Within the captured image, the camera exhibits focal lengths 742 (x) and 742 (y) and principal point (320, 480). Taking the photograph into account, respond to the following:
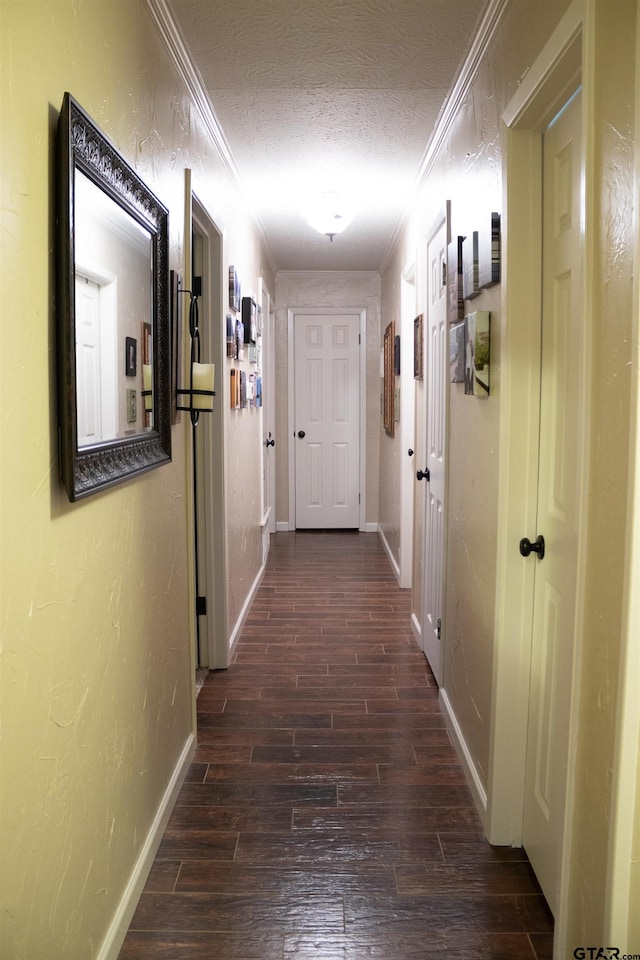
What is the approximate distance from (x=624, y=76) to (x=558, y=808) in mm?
1589

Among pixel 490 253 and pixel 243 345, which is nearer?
pixel 490 253

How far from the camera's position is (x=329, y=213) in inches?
166

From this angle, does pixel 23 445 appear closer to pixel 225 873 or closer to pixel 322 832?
pixel 225 873

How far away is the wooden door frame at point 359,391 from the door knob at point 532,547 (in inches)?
208

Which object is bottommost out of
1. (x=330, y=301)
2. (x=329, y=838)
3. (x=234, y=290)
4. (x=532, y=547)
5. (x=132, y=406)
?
(x=329, y=838)

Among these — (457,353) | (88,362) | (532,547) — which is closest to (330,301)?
(457,353)

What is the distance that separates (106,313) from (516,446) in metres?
1.15

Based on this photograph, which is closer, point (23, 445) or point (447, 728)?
point (23, 445)

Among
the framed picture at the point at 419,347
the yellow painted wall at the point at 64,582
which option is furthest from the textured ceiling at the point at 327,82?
the framed picture at the point at 419,347

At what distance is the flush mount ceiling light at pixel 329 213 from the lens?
4.16m

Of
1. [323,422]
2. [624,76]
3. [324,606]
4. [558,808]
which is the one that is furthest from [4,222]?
[323,422]

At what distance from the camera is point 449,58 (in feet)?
8.43

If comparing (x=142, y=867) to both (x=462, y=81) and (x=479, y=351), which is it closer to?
(x=479, y=351)

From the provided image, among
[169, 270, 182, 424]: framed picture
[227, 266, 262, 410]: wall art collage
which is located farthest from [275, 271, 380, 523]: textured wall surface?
[169, 270, 182, 424]: framed picture
